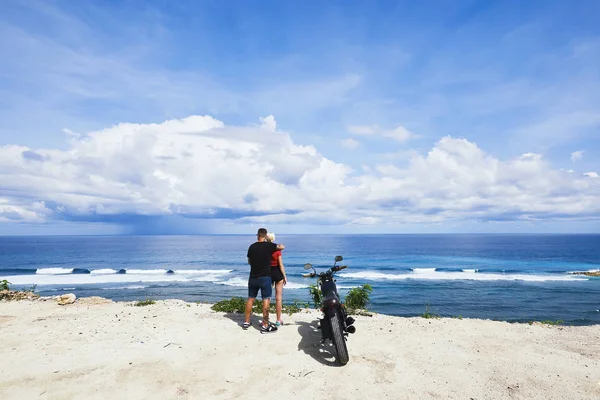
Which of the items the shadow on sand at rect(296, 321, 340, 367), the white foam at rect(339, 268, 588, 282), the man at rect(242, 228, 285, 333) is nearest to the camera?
the shadow on sand at rect(296, 321, 340, 367)

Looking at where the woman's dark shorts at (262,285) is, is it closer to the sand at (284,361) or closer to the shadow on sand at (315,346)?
the sand at (284,361)

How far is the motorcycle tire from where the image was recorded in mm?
6445

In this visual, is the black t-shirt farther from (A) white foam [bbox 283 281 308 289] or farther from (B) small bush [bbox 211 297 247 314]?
(A) white foam [bbox 283 281 308 289]

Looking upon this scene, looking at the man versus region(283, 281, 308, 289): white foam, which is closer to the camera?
the man

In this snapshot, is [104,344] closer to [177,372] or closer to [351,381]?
A: [177,372]

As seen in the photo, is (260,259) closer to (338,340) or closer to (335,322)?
(335,322)

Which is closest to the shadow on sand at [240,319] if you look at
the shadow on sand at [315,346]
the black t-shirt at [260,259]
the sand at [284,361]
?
the sand at [284,361]

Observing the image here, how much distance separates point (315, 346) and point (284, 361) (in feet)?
3.66

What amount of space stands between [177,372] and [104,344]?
2698 mm

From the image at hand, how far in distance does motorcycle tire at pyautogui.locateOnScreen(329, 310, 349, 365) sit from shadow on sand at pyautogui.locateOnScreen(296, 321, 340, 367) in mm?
214

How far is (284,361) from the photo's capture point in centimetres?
669

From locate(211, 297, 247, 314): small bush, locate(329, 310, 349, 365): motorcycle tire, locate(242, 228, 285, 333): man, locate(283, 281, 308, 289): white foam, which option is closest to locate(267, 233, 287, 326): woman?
locate(242, 228, 285, 333): man

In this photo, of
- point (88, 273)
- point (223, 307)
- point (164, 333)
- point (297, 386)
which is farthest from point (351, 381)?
point (88, 273)

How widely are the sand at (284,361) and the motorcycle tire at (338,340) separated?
0.66 feet
